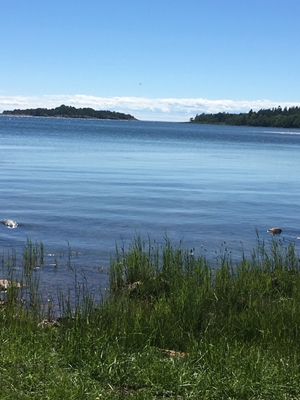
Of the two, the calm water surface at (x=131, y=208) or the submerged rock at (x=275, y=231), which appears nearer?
the calm water surface at (x=131, y=208)

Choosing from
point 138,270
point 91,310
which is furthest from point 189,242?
point 91,310

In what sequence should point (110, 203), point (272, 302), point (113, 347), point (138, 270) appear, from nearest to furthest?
point (113, 347)
point (272, 302)
point (138, 270)
point (110, 203)

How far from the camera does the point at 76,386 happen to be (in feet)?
20.5

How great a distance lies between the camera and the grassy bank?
6395 millimetres

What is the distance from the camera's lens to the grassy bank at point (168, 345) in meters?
6.39

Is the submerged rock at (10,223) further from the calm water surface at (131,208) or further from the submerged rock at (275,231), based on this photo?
the submerged rock at (275,231)

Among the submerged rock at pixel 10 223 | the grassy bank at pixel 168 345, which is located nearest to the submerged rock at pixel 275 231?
the submerged rock at pixel 10 223

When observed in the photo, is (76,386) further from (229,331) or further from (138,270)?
(138,270)

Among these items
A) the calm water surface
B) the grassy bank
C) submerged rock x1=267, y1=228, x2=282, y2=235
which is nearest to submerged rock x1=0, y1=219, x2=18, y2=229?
the calm water surface

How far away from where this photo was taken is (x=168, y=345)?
27.0 feet

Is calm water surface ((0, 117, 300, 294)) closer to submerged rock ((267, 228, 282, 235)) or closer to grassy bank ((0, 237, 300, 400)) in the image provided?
submerged rock ((267, 228, 282, 235))

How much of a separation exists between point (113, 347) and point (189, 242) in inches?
437

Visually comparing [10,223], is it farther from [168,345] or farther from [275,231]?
[168,345]

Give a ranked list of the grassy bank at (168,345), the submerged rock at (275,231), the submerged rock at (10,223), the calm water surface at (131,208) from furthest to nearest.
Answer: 1. the submerged rock at (275,231)
2. the submerged rock at (10,223)
3. the calm water surface at (131,208)
4. the grassy bank at (168,345)
